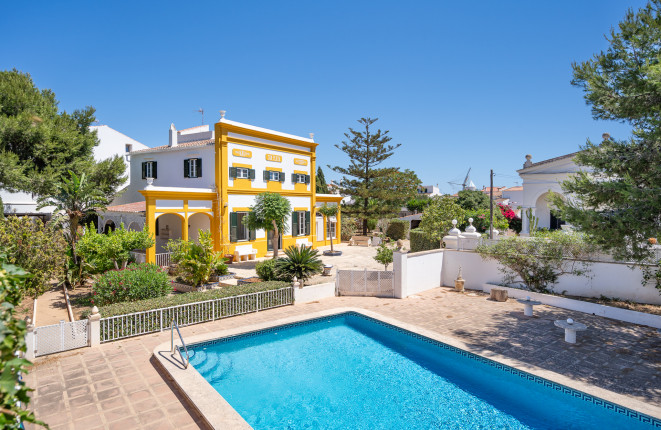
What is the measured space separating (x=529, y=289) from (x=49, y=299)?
1665 cm

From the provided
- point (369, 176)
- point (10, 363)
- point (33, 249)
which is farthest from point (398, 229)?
point (10, 363)

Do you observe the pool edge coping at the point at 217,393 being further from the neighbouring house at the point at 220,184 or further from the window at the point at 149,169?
the window at the point at 149,169

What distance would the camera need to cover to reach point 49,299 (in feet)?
39.8

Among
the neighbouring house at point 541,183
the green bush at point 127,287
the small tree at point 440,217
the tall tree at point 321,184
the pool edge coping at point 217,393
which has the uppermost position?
the tall tree at point 321,184

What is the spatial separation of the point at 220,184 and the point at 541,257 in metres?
15.3

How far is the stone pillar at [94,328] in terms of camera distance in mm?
8344

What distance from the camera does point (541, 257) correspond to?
12750 millimetres

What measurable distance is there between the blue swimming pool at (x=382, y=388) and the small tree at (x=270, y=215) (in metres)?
9.19

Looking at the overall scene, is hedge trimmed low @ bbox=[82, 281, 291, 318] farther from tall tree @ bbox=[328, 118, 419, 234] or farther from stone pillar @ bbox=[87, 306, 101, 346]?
tall tree @ bbox=[328, 118, 419, 234]

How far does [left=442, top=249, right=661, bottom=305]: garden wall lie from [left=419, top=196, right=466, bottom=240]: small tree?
2867mm

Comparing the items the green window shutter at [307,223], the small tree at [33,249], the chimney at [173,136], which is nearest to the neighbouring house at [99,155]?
the chimney at [173,136]

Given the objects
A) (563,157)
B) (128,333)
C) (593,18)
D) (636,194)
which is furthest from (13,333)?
(563,157)

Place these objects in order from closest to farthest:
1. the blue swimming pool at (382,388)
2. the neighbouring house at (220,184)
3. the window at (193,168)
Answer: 1. the blue swimming pool at (382,388)
2. the neighbouring house at (220,184)
3. the window at (193,168)

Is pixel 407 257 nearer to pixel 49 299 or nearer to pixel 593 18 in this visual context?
pixel 593 18
